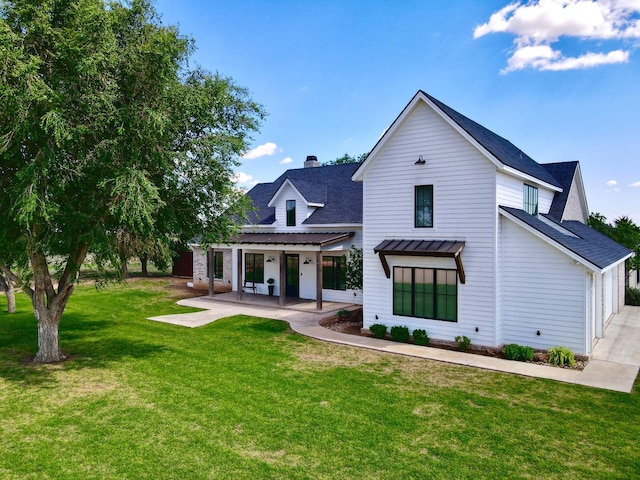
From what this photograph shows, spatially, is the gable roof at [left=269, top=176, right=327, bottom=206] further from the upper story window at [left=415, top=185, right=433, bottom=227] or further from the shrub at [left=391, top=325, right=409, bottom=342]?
the shrub at [left=391, top=325, right=409, bottom=342]

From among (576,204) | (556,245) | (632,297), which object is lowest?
(632,297)

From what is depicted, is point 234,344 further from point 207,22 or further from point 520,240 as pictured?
point 207,22

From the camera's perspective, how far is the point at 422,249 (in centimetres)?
1372

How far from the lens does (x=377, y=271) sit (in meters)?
15.5

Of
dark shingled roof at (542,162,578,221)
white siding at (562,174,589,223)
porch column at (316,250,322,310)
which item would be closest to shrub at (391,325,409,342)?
porch column at (316,250,322,310)

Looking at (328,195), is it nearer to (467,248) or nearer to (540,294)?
(467,248)

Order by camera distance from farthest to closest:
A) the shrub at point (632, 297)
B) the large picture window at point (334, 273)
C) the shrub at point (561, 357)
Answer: the large picture window at point (334, 273) < the shrub at point (632, 297) < the shrub at point (561, 357)

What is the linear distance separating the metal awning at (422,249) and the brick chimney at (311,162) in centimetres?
1692

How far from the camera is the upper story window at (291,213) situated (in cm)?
2419

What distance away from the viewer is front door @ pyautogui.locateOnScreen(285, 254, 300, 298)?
24317 millimetres

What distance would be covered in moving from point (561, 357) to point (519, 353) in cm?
111

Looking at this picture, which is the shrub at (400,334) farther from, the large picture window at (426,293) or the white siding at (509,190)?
the white siding at (509,190)

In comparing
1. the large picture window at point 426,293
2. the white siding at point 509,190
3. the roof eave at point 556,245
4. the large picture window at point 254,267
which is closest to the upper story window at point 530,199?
the white siding at point 509,190

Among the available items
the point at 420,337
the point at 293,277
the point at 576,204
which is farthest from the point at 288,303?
the point at 576,204
